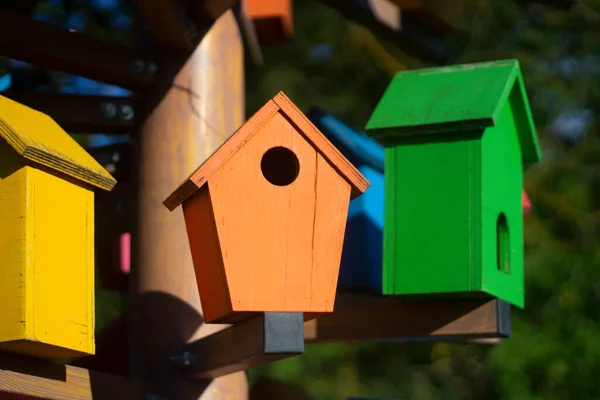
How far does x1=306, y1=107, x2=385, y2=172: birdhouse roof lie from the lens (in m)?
5.04

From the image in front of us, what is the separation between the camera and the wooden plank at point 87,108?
15.1ft

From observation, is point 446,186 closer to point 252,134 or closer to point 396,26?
point 252,134

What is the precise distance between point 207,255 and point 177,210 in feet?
2.22

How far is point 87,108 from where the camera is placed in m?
4.62

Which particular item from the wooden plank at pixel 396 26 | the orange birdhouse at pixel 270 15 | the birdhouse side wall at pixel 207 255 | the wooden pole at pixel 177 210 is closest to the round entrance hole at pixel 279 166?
the birdhouse side wall at pixel 207 255

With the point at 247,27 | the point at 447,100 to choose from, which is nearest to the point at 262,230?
the point at 447,100

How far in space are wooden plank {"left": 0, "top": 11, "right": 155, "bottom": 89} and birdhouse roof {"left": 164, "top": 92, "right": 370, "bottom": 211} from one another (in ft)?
2.28

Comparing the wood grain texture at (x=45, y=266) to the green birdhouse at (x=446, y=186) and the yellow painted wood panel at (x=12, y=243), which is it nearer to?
the yellow painted wood panel at (x=12, y=243)

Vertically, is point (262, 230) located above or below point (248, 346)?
above

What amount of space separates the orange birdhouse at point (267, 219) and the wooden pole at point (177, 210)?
508 mm

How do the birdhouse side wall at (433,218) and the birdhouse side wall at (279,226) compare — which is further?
the birdhouse side wall at (433,218)

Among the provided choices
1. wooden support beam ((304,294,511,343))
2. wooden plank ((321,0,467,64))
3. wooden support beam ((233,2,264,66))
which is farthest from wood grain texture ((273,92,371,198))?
wooden plank ((321,0,467,64))

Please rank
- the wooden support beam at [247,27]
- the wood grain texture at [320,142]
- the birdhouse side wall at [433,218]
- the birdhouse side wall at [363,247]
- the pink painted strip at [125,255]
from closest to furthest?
the wood grain texture at [320,142] → the birdhouse side wall at [433,218] → the birdhouse side wall at [363,247] → the wooden support beam at [247,27] → the pink painted strip at [125,255]

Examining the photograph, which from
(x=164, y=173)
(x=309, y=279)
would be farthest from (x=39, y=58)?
(x=309, y=279)
